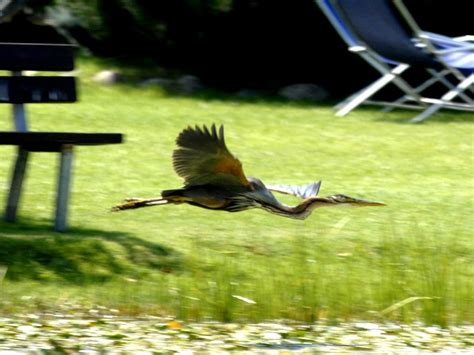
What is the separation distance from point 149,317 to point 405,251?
196 cm

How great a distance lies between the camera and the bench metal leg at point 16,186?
8.39 m

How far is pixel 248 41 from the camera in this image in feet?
53.4

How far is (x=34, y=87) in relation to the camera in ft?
27.6

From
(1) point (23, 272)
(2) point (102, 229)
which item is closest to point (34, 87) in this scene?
(2) point (102, 229)

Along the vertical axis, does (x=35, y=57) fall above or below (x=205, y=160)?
above

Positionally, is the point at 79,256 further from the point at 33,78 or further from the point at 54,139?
the point at 33,78

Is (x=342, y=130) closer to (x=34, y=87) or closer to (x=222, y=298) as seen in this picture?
(x=34, y=87)

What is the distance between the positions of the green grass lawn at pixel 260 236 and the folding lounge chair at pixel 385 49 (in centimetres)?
110

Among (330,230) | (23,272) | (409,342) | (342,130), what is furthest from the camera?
(342,130)

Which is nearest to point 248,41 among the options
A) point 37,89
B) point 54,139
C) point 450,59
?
point 450,59

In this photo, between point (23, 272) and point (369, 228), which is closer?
point (23, 272)

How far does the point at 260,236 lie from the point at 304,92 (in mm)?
7151

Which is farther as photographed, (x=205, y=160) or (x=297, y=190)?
(x=297, y=190)

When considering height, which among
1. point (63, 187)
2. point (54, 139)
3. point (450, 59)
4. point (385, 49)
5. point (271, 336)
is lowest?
point (271, 336)
